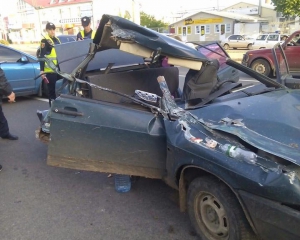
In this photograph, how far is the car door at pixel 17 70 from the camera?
7.19 meters

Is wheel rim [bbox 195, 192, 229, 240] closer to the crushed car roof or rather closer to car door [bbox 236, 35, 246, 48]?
the crushed car roof

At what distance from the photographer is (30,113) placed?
6.73m

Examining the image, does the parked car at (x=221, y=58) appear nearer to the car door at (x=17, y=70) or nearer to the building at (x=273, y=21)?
the car door at (x=17, y=70)

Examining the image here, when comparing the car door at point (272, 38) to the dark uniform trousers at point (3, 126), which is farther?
the car door at point (272, 38)

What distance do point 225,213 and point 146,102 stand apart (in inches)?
57.0

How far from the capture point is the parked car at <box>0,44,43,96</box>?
7.21m

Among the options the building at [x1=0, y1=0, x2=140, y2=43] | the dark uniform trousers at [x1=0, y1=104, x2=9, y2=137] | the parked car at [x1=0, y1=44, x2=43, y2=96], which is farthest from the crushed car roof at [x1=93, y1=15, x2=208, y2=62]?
the building at [x1=0, y1=0, x2=140, y2=43]

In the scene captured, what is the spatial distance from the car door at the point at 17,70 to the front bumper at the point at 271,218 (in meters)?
6.50

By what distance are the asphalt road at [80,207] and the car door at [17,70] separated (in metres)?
3.47

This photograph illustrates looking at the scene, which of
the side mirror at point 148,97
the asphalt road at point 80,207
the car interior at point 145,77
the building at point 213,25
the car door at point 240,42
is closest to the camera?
the asphalt road at point 80,207

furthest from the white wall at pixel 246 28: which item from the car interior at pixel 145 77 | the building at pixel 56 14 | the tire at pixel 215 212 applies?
the tire at pixel 215 212

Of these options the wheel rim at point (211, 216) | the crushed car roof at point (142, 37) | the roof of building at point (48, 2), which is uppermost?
the roof of building at point (48, 2)

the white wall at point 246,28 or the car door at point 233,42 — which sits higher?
the white wall at point 246,28

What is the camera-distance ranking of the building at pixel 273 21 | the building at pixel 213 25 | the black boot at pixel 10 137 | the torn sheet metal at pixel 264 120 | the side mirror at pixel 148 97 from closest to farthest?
the torn sheet metal at pixel 264 120, the side mirror at pixel 148 97, the black boot at pixel 10 137, the building at pixel 273 21, the building at pixel 213 25
